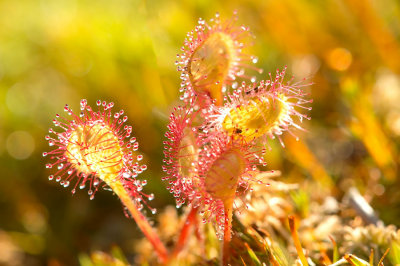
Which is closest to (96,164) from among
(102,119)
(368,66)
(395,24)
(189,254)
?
(102,119)

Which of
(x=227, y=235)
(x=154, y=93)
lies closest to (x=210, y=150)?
(x=227, y=235)

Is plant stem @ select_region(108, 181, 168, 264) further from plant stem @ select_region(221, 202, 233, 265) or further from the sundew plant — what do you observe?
plant stem @ select_region(221, 202, 233, 265)

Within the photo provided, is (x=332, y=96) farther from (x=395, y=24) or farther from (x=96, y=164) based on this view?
(x=96, y=164)

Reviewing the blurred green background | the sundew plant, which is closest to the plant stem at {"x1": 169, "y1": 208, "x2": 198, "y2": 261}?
the sundew plant

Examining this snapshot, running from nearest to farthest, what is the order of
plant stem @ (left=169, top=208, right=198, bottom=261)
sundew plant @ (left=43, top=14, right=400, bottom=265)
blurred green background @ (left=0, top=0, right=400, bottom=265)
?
1. sundew plant @ (left=43, top=14, right=400, bottom=265)
2. plant stem @ (left=169, top=208, right=198, bottom=261)
3. blurred green background @ (left=0, top=0, right=400, bottom=265)

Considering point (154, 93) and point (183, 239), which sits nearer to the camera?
point (183, 239)

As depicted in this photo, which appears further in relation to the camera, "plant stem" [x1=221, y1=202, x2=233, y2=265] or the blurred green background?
the blurred green background

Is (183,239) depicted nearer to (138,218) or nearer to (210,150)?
(138,218)

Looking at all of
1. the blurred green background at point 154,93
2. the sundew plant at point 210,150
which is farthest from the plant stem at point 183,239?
the blurred green background at point 154,93
